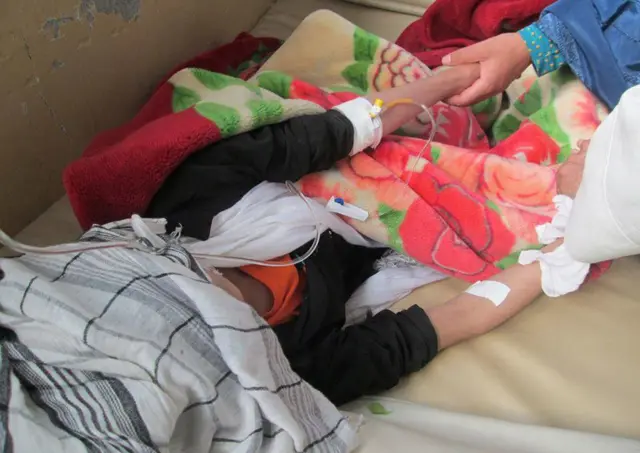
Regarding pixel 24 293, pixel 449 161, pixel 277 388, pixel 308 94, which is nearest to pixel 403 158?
pixel 449 161

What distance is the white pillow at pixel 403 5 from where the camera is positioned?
1.14 m

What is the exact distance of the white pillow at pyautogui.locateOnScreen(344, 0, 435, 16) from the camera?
1.14 meters

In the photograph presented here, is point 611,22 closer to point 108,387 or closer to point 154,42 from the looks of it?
point 154,42

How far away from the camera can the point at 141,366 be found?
0.48 m

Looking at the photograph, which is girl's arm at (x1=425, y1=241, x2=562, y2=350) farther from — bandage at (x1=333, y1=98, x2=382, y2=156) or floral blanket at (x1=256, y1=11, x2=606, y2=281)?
bandage at (x1=333, y1=98, x2=382, y2=156)

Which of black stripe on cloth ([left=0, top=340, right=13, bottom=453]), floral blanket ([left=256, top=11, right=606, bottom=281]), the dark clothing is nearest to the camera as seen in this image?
black stripe on cloth ([left=0, top=340, right=13, bottom=453])

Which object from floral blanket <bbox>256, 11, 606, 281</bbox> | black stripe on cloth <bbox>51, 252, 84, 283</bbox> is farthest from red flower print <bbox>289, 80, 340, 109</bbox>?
black stripe on cloth <bbox>51, 252, 84, 283</bbox>

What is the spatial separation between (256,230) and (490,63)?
1.41 feet

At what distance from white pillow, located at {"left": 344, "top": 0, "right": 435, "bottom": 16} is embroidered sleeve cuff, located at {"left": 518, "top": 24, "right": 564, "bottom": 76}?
309mm

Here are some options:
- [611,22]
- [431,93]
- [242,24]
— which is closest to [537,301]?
[431,93]

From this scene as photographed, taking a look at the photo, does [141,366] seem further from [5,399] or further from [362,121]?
[362,121]

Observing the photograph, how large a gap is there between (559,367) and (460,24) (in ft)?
2.05

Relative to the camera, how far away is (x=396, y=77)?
942 millimetres

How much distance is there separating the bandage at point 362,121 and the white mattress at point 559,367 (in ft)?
0.73
